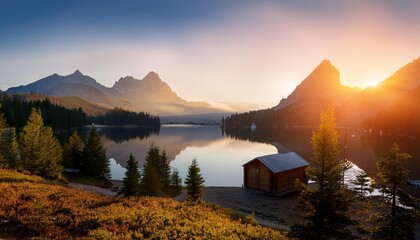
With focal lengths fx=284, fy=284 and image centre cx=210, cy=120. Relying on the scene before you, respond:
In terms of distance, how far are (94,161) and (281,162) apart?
34.2 meters

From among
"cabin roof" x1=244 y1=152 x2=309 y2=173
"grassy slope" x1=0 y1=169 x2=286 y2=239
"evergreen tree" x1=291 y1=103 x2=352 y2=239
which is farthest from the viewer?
"cabin roof" x1=244 y1=152 x2=309 y2=173

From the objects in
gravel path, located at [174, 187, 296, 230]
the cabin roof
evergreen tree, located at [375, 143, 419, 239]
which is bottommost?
gravel path, located at [174, 187, 296, 230]

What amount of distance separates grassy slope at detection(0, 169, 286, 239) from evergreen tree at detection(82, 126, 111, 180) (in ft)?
109

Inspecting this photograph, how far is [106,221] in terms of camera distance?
1526 centimetres

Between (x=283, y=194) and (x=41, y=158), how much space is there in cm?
3495

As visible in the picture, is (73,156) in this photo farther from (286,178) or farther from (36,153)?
(286,178)

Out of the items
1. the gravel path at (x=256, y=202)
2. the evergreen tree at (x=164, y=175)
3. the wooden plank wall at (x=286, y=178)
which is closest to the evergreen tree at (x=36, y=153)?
the evergreen tree at (x=164, y=175)

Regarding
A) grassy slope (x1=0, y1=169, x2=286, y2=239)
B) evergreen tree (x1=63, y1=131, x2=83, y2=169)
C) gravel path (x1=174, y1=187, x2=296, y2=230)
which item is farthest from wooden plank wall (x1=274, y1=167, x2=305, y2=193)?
evergreen tree (x1=63, y1=131, x2=83, y2=169)

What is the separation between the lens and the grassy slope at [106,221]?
13656 mm

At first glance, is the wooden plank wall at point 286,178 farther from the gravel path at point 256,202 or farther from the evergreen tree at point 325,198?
the evergreen tree at point 325,198

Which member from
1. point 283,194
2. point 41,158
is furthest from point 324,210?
point 41,158

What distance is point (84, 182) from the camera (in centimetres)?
4766

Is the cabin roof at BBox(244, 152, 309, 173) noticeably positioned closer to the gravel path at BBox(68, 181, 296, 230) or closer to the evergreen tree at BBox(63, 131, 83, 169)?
the gravel path at BBox(68, 181, 296, 230)

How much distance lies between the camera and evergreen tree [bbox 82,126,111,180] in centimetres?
5328
